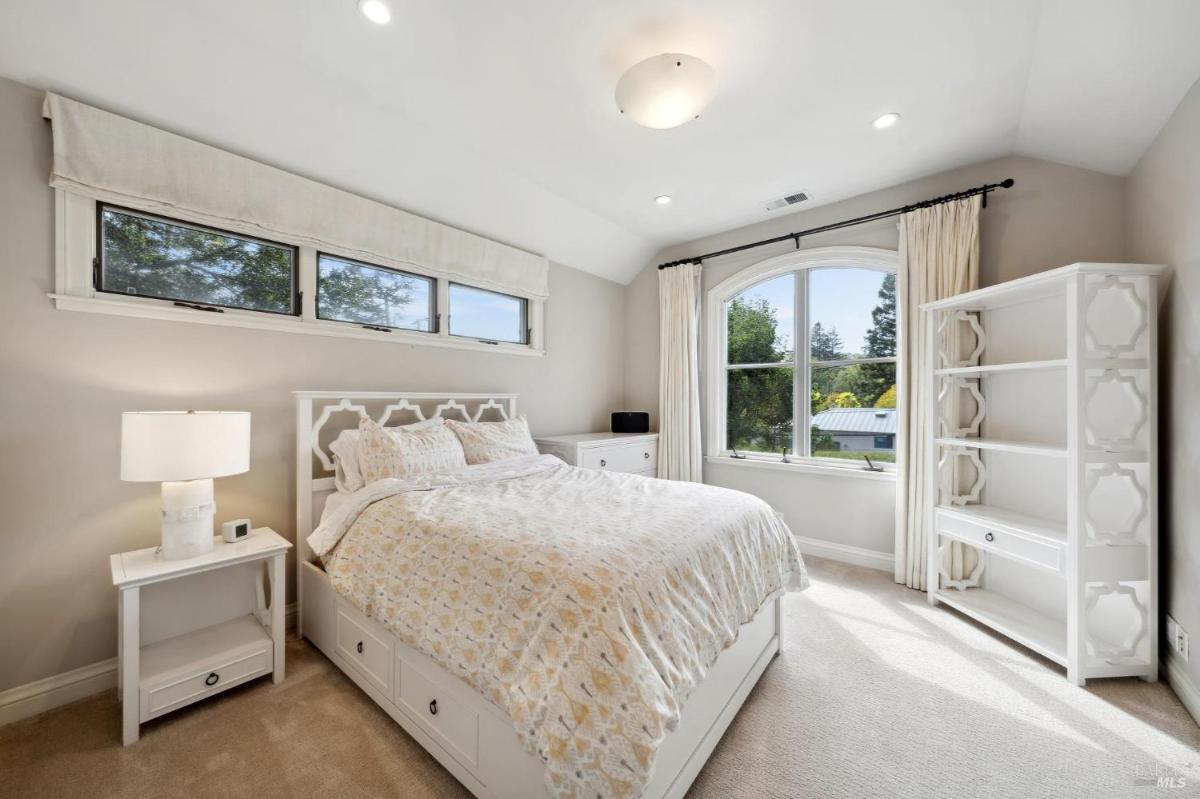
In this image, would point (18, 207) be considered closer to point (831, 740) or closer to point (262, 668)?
point (262, 668)

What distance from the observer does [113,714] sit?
69.8 inches

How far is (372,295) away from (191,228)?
888 millimetres

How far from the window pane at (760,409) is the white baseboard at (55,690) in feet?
13.4

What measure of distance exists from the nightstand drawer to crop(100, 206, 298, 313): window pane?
62.5 inches

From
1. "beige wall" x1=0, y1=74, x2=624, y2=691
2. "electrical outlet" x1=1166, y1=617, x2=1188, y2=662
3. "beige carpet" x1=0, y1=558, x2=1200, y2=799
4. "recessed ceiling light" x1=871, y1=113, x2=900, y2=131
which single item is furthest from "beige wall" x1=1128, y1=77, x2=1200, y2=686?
"beige wall" x1=0, y1=74, x2=624, y2=691

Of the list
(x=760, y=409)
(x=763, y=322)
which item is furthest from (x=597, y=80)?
(x=760, y=409)

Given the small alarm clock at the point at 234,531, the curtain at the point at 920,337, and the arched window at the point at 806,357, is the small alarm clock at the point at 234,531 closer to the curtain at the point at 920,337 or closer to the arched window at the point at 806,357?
the arched window at the point at 806,357

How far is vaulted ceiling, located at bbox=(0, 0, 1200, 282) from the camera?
1.72 meters

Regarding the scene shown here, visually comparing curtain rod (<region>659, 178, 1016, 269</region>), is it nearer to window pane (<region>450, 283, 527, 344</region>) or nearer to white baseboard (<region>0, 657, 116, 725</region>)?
window pane (<region>450, 283, 527, 344</region>)

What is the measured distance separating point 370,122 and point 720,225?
2.74 meters

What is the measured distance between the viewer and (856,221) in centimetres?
326

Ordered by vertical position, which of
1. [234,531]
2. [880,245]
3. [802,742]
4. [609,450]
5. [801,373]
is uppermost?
[880,245]

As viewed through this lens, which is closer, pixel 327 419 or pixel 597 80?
pixel 597 80

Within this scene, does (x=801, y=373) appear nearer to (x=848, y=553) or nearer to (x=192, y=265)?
(x=848, y=553)
